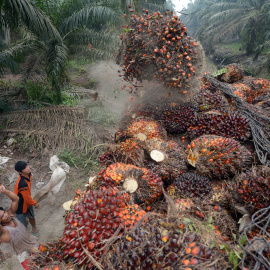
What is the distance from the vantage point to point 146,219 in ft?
5.12

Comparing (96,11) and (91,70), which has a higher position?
(96,11)

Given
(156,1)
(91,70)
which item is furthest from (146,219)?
(156,1)

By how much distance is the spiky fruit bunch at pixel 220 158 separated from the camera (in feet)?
8.93

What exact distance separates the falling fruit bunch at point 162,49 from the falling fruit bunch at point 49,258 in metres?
2.61

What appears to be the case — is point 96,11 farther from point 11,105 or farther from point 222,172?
point 222,172

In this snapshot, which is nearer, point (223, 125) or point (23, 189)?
point (23, 189)

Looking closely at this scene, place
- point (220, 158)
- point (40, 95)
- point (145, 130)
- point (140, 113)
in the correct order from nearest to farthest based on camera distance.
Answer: point (220, 158), point (145, 130), point (140, 113), point (40, 95)

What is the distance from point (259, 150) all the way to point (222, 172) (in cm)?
Result: 77

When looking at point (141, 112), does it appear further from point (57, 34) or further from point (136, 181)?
point (57, 34)

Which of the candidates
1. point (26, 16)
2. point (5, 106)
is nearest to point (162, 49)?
point (26, 16)

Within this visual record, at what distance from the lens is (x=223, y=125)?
3334mm

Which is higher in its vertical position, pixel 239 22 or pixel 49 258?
pixel 239 22

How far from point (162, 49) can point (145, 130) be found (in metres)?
1.53

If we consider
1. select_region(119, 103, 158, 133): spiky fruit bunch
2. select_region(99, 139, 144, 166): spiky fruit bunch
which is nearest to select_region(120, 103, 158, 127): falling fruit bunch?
select_region(119, 103, 158, 133): spiky fruit bunch
